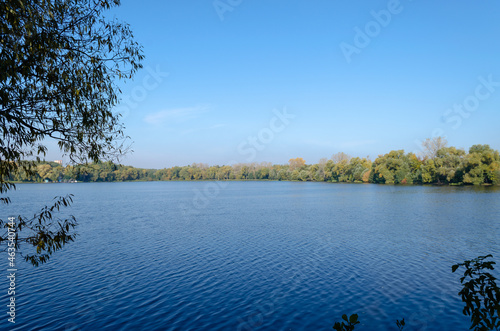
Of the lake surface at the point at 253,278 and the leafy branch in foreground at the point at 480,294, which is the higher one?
the leafy branch in foreground at the point at 480,294

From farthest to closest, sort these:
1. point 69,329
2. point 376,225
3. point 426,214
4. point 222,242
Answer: point 426,214 → point 376,225 → point 222,242 → point 69,329

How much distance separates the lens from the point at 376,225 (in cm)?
3500

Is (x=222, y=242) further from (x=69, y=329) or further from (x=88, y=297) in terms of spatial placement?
(x=69, y=329)

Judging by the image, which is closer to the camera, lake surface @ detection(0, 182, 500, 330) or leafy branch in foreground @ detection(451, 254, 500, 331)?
leafy branch in foreground @ detection(451, 254, 500, 331)

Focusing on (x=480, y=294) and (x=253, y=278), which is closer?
(x=480, y=294)

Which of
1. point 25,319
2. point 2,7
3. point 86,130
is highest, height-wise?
point 2,7

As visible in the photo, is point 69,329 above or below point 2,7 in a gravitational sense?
below

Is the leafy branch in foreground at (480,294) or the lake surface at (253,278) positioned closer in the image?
the leafy branch in foreground at (480,294)

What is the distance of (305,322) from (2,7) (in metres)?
14.2

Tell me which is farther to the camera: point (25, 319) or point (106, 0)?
point (25, 319)

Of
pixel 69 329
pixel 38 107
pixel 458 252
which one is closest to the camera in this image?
pixel 38 107

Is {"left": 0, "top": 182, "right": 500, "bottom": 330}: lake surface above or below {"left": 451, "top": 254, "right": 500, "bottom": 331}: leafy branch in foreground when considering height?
below

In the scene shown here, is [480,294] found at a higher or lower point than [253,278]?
higher

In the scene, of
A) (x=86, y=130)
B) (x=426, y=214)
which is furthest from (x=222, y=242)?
(x=426, y=214)
